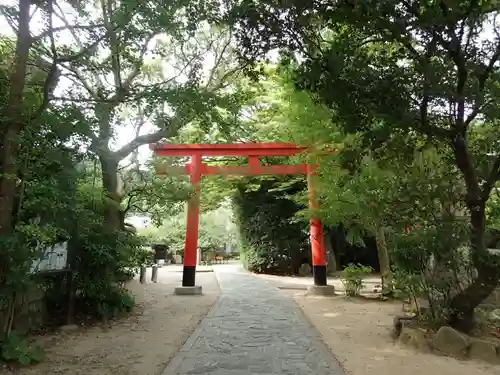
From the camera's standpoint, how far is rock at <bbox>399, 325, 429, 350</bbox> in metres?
4.96

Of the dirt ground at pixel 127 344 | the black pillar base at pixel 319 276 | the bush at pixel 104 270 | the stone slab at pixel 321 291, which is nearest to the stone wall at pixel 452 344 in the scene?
the dirt ground at pixel 127 344

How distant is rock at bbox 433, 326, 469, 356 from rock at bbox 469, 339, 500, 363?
8cm

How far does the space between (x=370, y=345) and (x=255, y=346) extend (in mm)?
1598

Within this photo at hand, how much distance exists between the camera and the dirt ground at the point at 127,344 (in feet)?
14.0

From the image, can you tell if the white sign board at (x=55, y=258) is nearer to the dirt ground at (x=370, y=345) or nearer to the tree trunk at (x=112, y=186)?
the tree trunk at (x=112, y=186)

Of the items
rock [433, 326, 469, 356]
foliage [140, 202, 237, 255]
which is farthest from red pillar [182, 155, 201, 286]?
foliage [140, 202, 237, 255]

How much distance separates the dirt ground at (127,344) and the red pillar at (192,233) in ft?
7.62

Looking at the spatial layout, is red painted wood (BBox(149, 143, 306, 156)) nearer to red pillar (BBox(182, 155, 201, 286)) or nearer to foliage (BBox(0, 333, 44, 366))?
red pillar (BBox(182, 155, 201, 286))

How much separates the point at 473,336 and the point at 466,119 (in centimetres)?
281

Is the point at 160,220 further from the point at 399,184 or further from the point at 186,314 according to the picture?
the point at 399,184

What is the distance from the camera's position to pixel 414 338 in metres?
5.09

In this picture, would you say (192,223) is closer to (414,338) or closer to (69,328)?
(69,328)

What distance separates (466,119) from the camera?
448cm

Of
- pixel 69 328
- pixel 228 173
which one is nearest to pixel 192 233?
pixel 228 173
